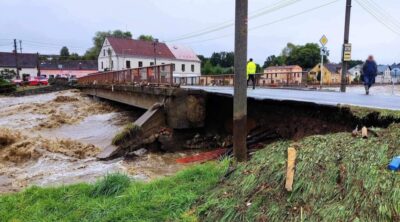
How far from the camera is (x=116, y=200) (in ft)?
17.5

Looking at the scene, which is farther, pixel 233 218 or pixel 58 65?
pixel 58 65

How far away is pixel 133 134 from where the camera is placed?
12.6m

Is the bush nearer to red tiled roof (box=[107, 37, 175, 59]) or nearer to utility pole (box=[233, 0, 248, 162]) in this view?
utility pole (box=[233, 0, 248, 162])

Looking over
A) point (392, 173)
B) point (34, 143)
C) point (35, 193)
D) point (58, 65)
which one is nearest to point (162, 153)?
point (34, 143)

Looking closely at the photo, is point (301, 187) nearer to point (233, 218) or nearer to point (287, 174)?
point (287, 174)

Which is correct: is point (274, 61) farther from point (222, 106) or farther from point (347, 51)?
point (222, 106)

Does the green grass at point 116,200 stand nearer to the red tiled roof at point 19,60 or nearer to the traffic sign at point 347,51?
the traffic sign at point 347,51

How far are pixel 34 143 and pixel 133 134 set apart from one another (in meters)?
4.43

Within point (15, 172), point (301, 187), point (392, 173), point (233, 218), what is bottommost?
point (15, 172)

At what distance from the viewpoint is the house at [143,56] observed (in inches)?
2931

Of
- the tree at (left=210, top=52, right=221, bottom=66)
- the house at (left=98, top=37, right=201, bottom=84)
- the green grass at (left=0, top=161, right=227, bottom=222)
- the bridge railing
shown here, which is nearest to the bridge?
the bridge railing

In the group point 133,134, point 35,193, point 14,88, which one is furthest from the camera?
point 14,88

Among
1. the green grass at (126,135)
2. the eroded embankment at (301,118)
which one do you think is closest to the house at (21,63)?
the green grass at (126,135)

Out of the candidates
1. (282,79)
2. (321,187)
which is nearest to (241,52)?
(321,187)
